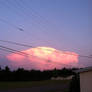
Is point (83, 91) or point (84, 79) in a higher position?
point (84, 79)

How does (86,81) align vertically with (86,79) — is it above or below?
below

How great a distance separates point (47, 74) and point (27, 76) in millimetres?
12660

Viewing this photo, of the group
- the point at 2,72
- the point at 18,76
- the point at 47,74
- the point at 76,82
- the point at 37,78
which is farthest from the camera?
the point at 47,74

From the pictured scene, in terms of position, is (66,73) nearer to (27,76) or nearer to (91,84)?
(27,76)

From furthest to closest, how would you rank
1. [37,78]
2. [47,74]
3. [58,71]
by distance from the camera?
1. [58,71]
2. [47,74]
3. [37,78]

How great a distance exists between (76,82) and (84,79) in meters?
5.23

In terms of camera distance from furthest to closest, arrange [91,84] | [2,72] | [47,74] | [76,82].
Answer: [47,74], [2,72], [76,82], [91,84]

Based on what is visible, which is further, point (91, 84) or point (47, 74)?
point (47, 74)

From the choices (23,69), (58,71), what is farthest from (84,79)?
(58,71)

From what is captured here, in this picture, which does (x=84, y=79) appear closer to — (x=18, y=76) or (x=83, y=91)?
(x=83, y=91)

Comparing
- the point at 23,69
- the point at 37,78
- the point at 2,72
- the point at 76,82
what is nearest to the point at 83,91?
the point at 76,82

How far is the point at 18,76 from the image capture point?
220ft

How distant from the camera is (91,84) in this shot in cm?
1417

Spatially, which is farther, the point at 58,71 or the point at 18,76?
the point at 58,71
